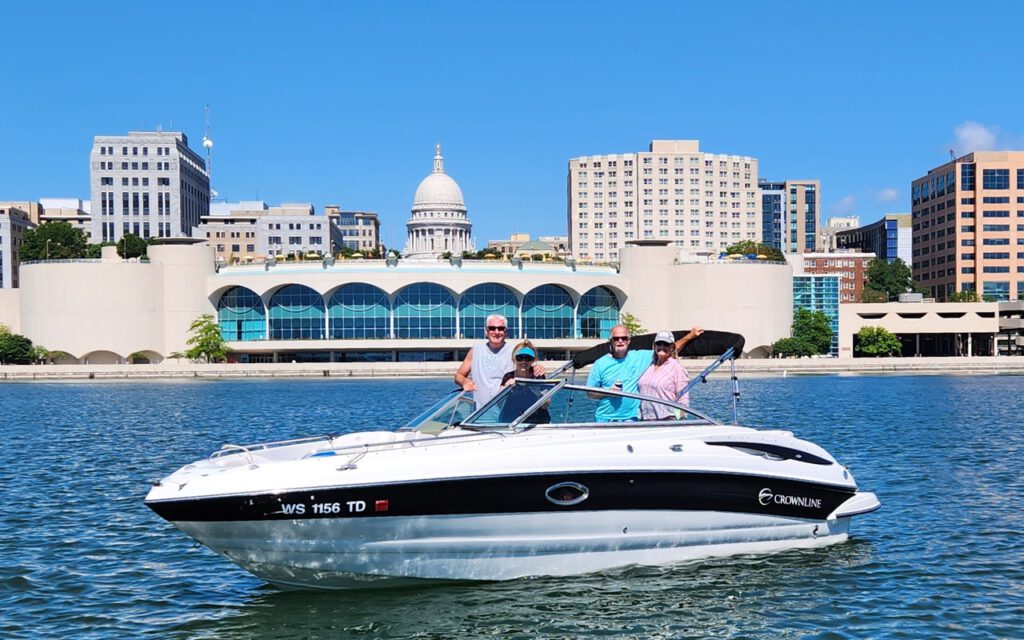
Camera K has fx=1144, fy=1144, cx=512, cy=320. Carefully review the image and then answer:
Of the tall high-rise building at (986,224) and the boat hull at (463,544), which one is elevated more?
the tall high-rise building at (986,224)

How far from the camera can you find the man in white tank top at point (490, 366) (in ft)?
42.7

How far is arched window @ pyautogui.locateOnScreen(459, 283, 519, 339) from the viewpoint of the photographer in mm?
106188

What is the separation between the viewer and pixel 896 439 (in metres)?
29.1

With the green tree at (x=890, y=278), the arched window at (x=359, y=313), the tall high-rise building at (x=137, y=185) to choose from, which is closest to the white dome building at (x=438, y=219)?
the tall high-rise building at (x=137, y=185)

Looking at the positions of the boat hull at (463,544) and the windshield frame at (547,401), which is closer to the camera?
the boat hull at (463,544)

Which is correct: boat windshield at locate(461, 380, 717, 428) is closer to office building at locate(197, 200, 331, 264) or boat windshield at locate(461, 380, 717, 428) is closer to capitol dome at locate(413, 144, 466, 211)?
office building at locate(197, 200, 331, 264)

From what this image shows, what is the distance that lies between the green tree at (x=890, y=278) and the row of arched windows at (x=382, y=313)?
73.1 metres

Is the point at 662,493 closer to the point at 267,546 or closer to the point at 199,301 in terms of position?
the point at 267,546

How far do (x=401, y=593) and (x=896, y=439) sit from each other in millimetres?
20184

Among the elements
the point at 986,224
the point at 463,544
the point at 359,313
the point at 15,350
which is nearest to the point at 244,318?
the point at 359,313

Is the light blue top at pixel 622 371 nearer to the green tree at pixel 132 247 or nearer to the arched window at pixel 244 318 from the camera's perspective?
the arched window at pixel 244 318

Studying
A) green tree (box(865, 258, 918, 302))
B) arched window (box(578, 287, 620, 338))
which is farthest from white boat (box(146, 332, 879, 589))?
green tree (box(865, 258, 918, 302))

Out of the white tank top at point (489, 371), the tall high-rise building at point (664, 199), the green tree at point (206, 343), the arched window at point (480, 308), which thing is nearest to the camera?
the white tank top at point (489, 371)

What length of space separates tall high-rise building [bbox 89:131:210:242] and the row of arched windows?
67083 millimetres
